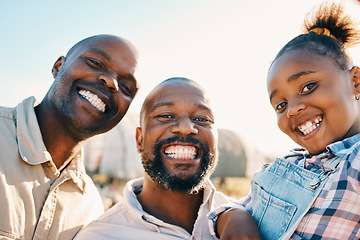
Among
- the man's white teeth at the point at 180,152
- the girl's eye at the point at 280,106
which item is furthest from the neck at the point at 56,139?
the girl's eye at the point at 280,106

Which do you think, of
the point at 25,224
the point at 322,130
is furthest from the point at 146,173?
the point at 322,130

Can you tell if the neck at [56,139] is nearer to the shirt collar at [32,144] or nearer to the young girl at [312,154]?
the shirt collar at [32,144]

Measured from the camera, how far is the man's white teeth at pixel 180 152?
3020 mm

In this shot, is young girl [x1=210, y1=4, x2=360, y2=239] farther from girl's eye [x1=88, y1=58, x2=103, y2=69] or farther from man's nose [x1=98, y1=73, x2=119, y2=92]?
girl's eye [x1=88, y1=58, x2=103, y2=69]

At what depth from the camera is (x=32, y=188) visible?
280 cm

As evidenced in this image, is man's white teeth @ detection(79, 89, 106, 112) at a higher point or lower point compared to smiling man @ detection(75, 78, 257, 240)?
higher

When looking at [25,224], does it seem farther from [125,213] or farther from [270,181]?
[270,181]

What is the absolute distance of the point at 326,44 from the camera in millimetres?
2545

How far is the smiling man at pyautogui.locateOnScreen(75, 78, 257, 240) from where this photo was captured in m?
2.85

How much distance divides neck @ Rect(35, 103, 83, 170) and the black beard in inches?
35.1

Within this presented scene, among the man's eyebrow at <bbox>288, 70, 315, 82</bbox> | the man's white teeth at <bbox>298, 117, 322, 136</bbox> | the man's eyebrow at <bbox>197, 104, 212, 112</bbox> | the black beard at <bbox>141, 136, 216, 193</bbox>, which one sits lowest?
the black beard at <bbox>141, 136, 216, 193</bbox>

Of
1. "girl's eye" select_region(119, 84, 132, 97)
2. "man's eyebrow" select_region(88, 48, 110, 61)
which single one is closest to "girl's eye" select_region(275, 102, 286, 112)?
"girl's eye" select_region(119, 84, 132, 97)

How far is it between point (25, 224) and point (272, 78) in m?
2.41

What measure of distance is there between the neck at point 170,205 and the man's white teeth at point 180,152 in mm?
384
